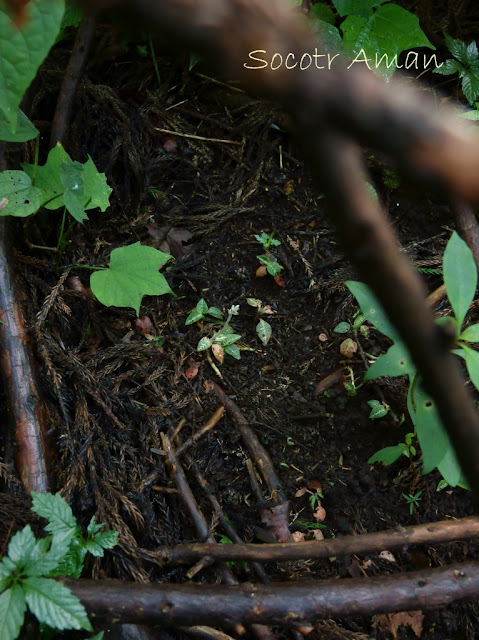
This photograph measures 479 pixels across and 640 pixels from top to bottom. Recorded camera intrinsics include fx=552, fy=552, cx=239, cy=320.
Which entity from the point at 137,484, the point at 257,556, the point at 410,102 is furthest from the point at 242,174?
the point at 410,102

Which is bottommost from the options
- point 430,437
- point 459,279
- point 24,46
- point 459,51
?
point 430,437

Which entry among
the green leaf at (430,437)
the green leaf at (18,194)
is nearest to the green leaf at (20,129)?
the green leaf at (18,194)

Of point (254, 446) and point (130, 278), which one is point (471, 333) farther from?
point (130, 278)

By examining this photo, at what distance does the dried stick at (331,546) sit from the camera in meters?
1.81

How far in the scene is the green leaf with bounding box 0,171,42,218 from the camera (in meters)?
2.17

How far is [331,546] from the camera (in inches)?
73.0

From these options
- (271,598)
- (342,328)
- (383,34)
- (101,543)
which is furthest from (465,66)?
(101,543)

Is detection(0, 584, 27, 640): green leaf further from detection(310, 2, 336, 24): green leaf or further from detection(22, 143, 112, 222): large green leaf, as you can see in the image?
detection(310, 2, 336, 24): green leaf

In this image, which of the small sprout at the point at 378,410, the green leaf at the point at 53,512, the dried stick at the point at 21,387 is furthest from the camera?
the small sprout at the point at 378,410

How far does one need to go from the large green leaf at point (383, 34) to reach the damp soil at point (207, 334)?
0.51 metres

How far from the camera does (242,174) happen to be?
9.69ft

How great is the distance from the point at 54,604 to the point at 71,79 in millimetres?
2256

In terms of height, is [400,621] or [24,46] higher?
[24,46]

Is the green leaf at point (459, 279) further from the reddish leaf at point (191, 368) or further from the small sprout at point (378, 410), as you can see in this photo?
the reddish leaf at point (191, 368)
